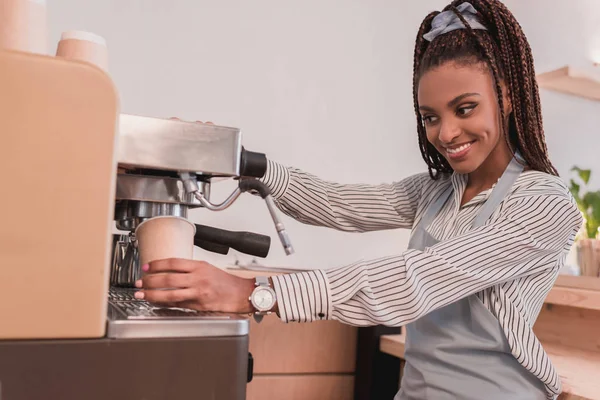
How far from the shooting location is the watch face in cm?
70

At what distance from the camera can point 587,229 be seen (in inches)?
Result: 80.4

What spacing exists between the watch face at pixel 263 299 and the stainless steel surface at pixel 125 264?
0.24 metres

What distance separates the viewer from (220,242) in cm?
79

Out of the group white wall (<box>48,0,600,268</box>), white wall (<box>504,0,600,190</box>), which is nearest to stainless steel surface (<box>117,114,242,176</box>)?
white wall (<box>48,0,600,268</box>)

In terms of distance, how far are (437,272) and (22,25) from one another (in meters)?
0.56

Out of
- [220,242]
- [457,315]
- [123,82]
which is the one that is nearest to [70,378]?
[220,242]

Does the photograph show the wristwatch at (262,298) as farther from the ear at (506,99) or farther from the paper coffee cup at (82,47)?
the ear at (506,99)

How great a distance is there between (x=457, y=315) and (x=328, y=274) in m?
0.29

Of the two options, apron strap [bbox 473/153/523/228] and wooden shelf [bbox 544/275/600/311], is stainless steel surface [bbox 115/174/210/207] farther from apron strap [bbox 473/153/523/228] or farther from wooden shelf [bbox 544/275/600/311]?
wooden shelf [bbox 544/275/600/311]

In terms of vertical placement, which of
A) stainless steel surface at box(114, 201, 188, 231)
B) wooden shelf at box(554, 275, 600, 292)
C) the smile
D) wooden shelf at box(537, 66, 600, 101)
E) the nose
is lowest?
wooden shelf at box(554, 275, 600, 292)

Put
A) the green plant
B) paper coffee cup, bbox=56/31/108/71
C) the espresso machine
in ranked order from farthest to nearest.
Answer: the green plant
paper coffee cup, bbox=56/31/108/71
the espresso machine

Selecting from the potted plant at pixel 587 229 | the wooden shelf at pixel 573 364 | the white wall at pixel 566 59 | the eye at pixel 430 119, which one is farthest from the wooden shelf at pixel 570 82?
the eye at pixel 430 119

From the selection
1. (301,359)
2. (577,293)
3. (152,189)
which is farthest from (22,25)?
(577,293)

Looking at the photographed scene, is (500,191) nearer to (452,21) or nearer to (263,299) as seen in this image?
(452,21)
